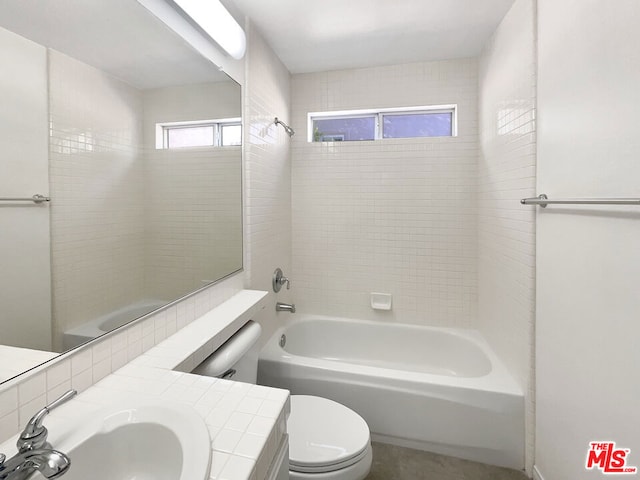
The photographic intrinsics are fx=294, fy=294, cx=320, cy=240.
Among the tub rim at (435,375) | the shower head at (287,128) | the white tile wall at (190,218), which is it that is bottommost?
the tub rim at (435,375)

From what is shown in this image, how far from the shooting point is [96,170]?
2.95 ft

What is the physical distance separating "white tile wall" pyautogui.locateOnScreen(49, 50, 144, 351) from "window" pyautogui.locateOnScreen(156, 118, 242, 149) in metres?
0.14

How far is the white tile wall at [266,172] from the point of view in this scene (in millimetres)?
1744

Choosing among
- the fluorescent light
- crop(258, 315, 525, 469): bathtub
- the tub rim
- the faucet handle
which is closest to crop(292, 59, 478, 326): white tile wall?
the tub rim

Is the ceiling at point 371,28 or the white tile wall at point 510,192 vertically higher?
the ceiling at point 371,28

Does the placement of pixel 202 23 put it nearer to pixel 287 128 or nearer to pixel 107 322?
pixel 287 128

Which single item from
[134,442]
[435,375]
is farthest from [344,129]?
[134,442]

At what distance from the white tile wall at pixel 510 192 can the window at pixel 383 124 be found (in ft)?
1.00

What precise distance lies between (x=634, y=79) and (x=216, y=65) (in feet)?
5.12

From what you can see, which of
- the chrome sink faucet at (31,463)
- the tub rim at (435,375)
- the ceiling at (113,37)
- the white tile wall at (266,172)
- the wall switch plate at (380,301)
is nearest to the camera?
the chrome sink faucet at (31,463)

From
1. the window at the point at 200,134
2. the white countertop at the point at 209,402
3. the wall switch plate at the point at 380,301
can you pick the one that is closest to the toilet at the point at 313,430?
the white countertop at the point at 209,402

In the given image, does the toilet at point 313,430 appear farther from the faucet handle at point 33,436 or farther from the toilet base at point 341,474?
the faucet handle at point 33,436

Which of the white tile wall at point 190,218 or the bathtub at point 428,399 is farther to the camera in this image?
the bathtub at point 428,399

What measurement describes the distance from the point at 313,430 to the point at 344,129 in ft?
7.05
